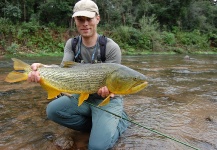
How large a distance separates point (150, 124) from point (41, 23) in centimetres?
2352

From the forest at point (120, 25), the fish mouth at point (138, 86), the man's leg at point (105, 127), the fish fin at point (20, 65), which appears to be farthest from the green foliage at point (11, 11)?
the fish mouth at point (138, 86)

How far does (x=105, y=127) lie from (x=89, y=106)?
447mm

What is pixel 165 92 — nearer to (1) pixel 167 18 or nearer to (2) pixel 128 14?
(2) pixel 128 14

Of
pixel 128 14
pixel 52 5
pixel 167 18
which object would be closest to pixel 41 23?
pixel 52 5

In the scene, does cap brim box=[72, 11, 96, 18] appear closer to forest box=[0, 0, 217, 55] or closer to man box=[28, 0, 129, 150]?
man box=[28, 0, 129, 150]

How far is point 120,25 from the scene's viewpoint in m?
29.4

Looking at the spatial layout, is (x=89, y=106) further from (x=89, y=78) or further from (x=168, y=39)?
(x=168, y=39)

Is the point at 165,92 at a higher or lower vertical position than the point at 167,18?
lower

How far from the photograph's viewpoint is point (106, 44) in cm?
342

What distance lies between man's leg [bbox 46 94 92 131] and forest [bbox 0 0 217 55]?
15.6m

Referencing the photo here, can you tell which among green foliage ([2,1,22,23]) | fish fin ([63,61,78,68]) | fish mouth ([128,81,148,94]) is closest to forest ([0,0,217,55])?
green foliage ([2,1,22,23])

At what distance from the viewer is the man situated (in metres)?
2.96

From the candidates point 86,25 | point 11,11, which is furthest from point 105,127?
point 11,11

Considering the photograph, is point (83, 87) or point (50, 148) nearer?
point (83, 87)
